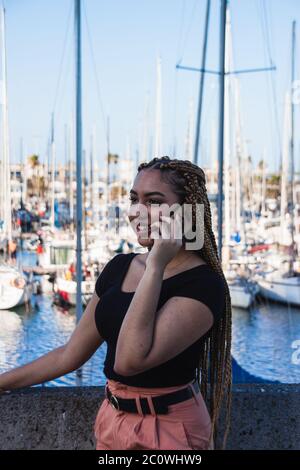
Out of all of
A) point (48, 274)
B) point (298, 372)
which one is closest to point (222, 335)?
point (298, 372)

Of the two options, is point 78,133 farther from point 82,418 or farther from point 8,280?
point 82,418

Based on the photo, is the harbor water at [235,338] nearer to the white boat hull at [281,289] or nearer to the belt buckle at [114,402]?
the white boat hull at [281,289]

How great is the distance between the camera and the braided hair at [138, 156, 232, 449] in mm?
2496

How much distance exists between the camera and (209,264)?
2.51m

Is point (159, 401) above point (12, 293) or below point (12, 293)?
above

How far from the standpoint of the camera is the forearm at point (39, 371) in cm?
276

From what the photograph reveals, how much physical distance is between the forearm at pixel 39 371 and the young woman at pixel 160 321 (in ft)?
0.75

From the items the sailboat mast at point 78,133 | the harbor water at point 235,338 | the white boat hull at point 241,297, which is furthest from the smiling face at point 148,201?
the white boat hull at point 241,297

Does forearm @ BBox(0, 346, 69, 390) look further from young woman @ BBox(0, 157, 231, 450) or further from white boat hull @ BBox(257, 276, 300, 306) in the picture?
white boat hull @ BBox(257, 276, 300, 306)

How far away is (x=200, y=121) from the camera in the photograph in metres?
21.2

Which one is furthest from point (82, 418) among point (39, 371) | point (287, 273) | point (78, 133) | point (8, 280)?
point (287, 273)

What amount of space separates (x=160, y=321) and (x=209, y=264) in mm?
349

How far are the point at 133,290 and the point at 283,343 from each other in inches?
855
